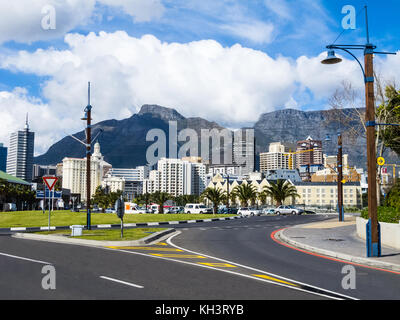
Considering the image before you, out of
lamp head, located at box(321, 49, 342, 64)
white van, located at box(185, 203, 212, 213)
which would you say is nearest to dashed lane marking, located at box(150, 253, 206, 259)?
lamp head, located at box(321, 49, 342, 64)

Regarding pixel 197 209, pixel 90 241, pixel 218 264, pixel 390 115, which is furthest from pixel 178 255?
pixel 197 209

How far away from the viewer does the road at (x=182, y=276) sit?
29.4 feet

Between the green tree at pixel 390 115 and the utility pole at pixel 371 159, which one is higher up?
the green tree at pixel 390 115

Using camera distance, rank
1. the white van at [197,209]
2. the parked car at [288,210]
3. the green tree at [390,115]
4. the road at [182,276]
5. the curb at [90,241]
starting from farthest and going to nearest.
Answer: the white van at [197,209] < the parked car at [288,210] < the green tree at [390,115] < the curb at [90,241] < the road at [182,276]

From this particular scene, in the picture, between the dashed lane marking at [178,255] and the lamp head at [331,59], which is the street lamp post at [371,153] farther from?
the dashed lane marking at [178,255]

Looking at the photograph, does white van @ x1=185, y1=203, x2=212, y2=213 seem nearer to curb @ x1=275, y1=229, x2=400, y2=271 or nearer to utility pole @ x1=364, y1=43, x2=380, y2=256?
curb @ x1=275, y1=229, x2=400, y2=271

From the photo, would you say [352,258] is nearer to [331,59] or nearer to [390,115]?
[331,59]

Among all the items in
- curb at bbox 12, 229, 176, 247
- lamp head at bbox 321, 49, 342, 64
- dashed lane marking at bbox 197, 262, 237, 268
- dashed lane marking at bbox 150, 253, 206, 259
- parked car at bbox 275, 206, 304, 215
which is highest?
lamp head at bbox 321, 49, 342, 64

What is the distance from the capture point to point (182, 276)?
36.6 ft

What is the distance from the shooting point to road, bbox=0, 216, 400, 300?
8961mm

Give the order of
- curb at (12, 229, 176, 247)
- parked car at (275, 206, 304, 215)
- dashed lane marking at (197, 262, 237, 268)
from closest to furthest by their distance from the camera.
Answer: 1. dashed lane marking at (197, 262, 237, 268)
2. curb at (12, 229, 176, 247)
3. parked car at (275, 206, 304, 215)

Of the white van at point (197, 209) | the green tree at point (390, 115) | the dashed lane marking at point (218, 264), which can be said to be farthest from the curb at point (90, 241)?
the white van at point (197, 209)
